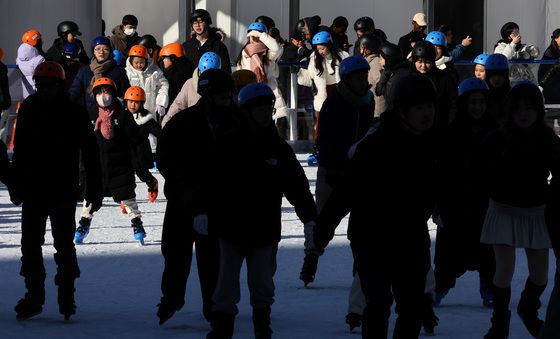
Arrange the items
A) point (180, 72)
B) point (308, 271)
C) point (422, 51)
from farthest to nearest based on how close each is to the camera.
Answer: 1. point (180, 72)
2. point (422, 51)
3. point (308, 271)

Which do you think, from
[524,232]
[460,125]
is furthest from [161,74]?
[524,232]

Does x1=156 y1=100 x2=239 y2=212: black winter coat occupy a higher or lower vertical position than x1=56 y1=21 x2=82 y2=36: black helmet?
lower

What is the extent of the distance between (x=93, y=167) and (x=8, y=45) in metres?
14.3

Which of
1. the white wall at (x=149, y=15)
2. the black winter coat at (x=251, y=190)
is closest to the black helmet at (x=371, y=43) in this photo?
the white wall at (x=149, y=15)

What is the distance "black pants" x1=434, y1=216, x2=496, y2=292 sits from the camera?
9.46 metres

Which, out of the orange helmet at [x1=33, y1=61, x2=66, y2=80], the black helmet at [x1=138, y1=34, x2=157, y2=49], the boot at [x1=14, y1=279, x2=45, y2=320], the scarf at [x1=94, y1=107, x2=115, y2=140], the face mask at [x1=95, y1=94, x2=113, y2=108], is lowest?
the boot at [x1=14, y1=279, x2=45, y2=320]

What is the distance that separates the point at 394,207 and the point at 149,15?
61.2 feet

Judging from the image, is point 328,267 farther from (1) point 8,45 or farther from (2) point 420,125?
(1) point 8,45

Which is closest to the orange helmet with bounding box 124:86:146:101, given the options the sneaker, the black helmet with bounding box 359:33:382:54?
the sneaker

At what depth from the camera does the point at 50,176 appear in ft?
28.8

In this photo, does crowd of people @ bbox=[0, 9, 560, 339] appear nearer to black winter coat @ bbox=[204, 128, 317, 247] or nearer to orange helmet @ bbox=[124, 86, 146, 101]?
black winter coat @ bbox=[204, 128, 317, 247]

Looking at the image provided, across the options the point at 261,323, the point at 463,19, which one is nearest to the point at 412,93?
the point at 261,323

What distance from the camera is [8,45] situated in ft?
74.7

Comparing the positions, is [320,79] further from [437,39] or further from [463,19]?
[463,19]
